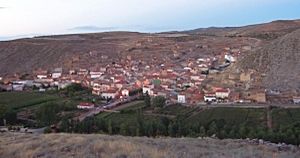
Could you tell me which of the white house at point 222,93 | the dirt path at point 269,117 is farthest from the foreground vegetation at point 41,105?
the dirt path at point 269,117

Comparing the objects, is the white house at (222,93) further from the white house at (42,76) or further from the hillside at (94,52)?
the hillside at (94,52)

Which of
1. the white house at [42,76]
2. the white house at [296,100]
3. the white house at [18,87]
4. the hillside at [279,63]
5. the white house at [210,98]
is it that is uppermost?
the hillside at [279,63]

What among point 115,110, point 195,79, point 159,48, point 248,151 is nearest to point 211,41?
point 159,48

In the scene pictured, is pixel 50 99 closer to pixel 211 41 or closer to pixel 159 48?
pixel 159 48

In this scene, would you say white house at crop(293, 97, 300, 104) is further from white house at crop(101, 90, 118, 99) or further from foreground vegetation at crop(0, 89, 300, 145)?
white house at crop(101, 90, 118, 99)

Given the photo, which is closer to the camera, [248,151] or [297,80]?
[248,151]

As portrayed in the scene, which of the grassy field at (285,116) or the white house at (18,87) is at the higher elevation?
the grassy field at (285,116)

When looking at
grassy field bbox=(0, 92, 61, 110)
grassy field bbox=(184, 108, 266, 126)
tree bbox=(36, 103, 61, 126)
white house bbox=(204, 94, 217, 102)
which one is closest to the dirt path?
grassy field bbox=(184, 108, 266, 126)

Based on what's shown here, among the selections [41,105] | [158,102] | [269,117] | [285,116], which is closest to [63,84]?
[41,105]
